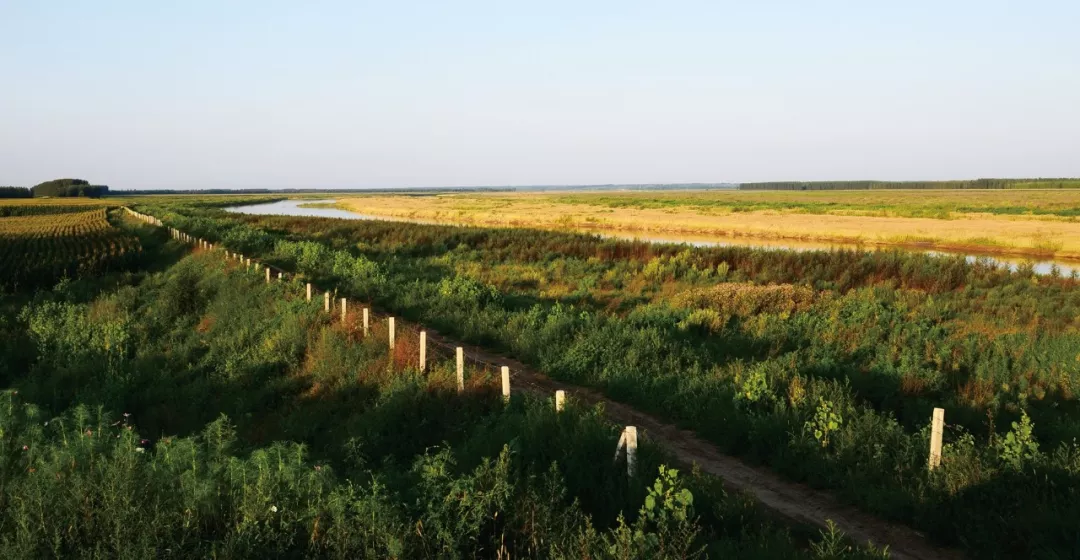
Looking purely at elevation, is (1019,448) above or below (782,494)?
above

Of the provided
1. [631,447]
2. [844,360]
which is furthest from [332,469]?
[844,360]

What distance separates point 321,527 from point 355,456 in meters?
3.82

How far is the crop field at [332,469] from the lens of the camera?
590cm

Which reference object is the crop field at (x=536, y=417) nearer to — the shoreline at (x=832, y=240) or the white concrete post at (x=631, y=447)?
the white concrete post at (x=631, y=447)

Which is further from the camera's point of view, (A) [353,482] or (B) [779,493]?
(B) [779,493]

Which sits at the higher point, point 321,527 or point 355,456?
point 321,527

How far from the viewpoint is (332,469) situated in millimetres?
7812

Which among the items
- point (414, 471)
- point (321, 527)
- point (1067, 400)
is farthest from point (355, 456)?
point (1067, 400)

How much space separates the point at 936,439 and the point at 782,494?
1836 mm

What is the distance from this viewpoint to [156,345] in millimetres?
18562

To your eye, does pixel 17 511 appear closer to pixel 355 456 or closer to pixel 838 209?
pixel 355 456

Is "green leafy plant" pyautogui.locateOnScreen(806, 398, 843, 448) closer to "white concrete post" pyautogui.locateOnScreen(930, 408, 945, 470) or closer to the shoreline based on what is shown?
"white concrete post" pyautogui.locateOnScreen(930, 408, 945, 470)

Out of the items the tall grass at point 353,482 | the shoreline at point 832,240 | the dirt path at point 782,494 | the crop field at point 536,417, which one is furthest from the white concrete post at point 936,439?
the shoreline at point 832,240

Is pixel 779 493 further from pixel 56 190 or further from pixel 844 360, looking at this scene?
pixel 56 190
